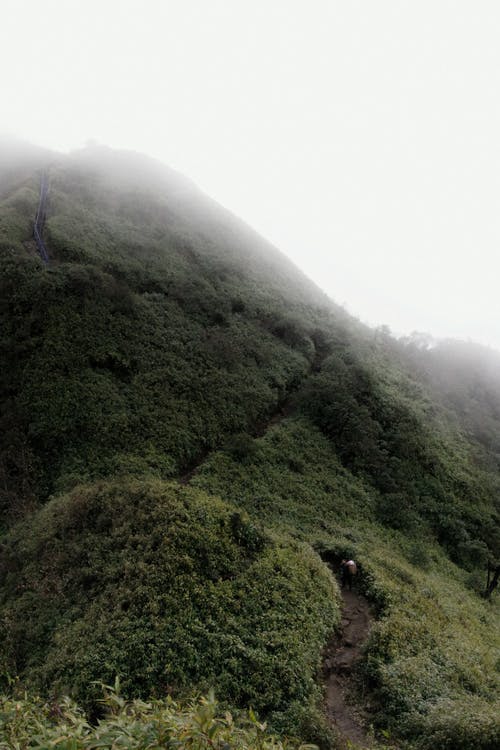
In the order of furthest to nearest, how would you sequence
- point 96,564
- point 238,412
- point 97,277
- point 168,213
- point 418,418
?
point 168,213 < point 418,418 < point 97,277 < point 238,412 < point 96,564

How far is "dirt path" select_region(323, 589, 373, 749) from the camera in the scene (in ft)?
31.0

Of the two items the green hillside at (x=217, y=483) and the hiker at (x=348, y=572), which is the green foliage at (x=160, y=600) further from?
the hiker at (x=348, y=572)

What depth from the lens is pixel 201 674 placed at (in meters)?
9.34

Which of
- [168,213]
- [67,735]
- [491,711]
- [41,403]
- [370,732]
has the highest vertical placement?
[168,213]

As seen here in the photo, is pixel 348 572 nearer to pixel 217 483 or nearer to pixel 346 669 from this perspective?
pixel 346 669

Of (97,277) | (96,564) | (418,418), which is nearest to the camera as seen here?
(96,564)

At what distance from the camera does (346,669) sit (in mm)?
11195

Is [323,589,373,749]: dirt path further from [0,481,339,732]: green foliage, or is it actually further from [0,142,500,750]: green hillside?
[0,481,339,732]: green foliage

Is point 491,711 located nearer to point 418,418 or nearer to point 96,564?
point 96,564

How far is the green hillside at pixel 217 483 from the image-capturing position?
9.77 metres

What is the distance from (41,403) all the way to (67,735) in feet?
61.6

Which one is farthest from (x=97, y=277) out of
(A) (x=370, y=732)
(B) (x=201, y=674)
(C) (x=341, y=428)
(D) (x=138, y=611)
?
(A) (x=370, y=732)

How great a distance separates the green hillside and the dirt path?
0.44 m

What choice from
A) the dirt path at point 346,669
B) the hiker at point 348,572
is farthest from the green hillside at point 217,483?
the hiker at point 348,572
